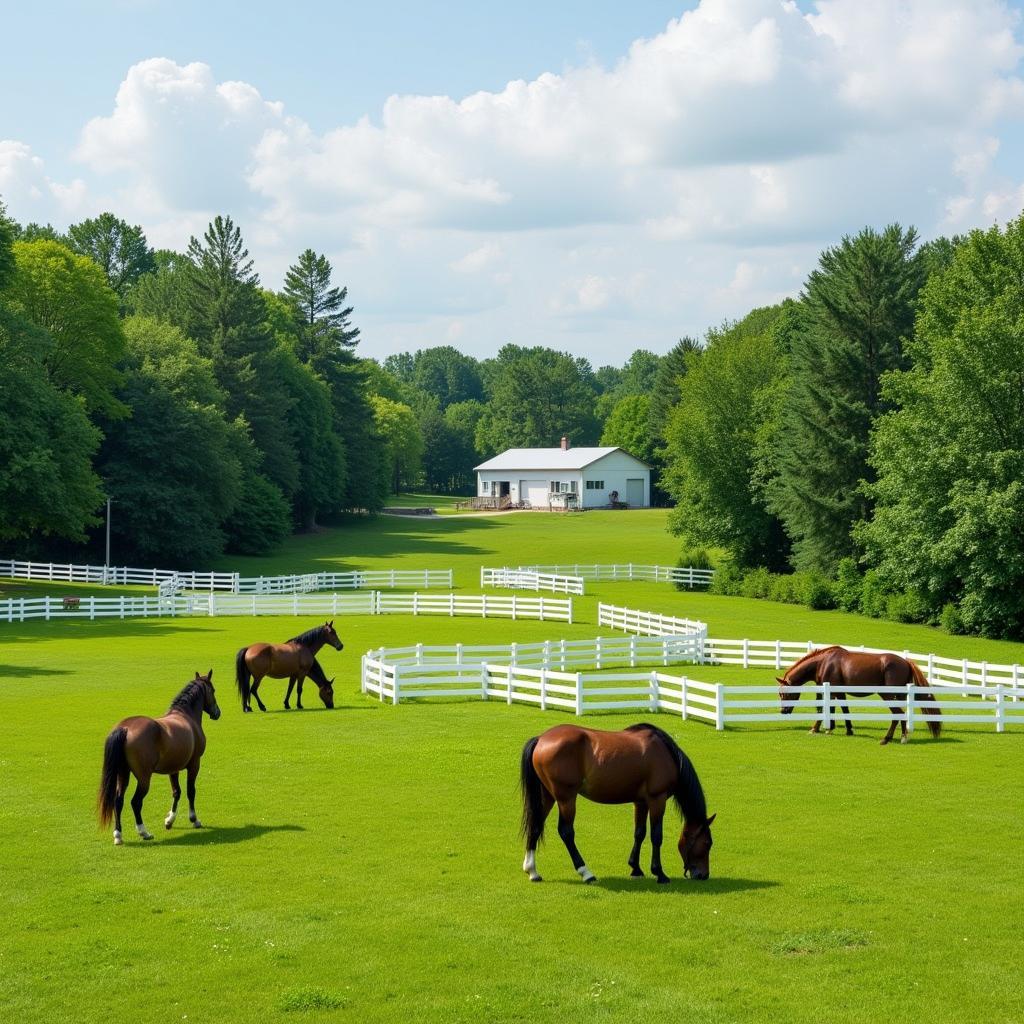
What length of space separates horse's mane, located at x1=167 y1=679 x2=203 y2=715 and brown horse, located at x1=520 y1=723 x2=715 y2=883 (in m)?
4.89

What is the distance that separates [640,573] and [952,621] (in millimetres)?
26752

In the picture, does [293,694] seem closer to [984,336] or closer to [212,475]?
[984,336]

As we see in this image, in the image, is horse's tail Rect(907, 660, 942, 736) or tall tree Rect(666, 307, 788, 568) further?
tall tree Rect(666, 307, 788, 568)

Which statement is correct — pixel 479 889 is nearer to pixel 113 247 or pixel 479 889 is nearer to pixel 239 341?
pixel 239 341

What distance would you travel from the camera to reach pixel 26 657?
34.5 metres

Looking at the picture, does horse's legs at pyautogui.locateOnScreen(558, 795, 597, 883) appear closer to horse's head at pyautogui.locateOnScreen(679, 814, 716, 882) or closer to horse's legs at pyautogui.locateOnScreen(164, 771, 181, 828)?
horse's head at pyautogui.locateOnScreen(679, 814, 716, 882)

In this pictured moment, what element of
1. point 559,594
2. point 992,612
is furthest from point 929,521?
point 559,594

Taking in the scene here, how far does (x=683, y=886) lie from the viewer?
41.0 ft

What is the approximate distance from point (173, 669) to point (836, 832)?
20992mm

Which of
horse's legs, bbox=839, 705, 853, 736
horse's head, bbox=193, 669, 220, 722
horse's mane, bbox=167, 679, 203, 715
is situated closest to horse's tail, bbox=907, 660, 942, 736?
horse's legs, bbox=839, 705, 853, 736

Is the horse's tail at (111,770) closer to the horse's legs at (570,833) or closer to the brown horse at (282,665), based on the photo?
the horse's legs at (570,833)

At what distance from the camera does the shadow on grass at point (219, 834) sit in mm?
14164

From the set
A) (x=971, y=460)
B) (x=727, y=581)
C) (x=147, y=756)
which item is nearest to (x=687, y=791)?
(x=147, y=756)

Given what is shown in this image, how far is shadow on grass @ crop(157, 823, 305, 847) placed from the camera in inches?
558
